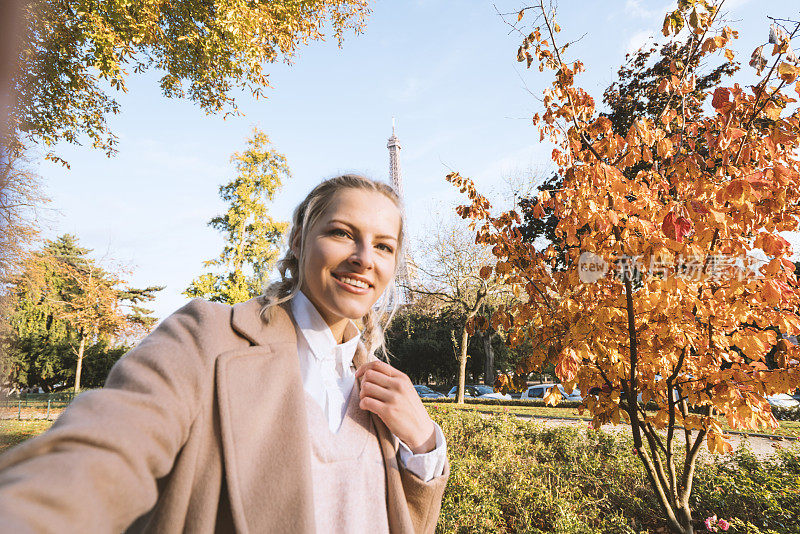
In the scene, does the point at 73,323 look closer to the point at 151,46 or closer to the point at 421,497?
the point at 151,46

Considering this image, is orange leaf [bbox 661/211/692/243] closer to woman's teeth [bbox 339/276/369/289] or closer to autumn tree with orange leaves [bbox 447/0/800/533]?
autumn tree with orange leaves [bbox 447/0/800/533]

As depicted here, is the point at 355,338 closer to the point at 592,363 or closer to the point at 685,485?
the point at 592,363

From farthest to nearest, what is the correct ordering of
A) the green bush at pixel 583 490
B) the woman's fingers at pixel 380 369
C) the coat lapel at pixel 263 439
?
the green bush at pixel 583 490, the woman's fingers at pixel 380 369, the coat lapel at pixel 263 439

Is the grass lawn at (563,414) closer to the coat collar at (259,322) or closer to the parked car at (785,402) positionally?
the parked car at (785,402)

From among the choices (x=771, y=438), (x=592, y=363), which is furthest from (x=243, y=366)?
(x=771, y=438)

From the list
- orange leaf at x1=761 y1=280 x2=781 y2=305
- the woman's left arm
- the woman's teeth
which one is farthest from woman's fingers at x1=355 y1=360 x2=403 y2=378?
Answer: orange leaf at x1=761 y1=280 x2=781 y2=305

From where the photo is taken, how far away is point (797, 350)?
8.64 feet

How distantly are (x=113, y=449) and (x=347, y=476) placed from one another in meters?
0.62

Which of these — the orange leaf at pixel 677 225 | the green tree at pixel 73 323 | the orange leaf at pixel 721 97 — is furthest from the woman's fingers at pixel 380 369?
the green tree at pixel 73 323

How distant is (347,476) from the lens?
1.17 metres

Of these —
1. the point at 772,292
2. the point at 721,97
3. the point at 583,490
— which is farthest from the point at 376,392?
the point at 583,490

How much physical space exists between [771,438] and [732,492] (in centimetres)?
761

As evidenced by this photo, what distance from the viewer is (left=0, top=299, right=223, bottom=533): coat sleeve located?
2.08 feet

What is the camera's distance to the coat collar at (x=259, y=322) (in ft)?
3.61
